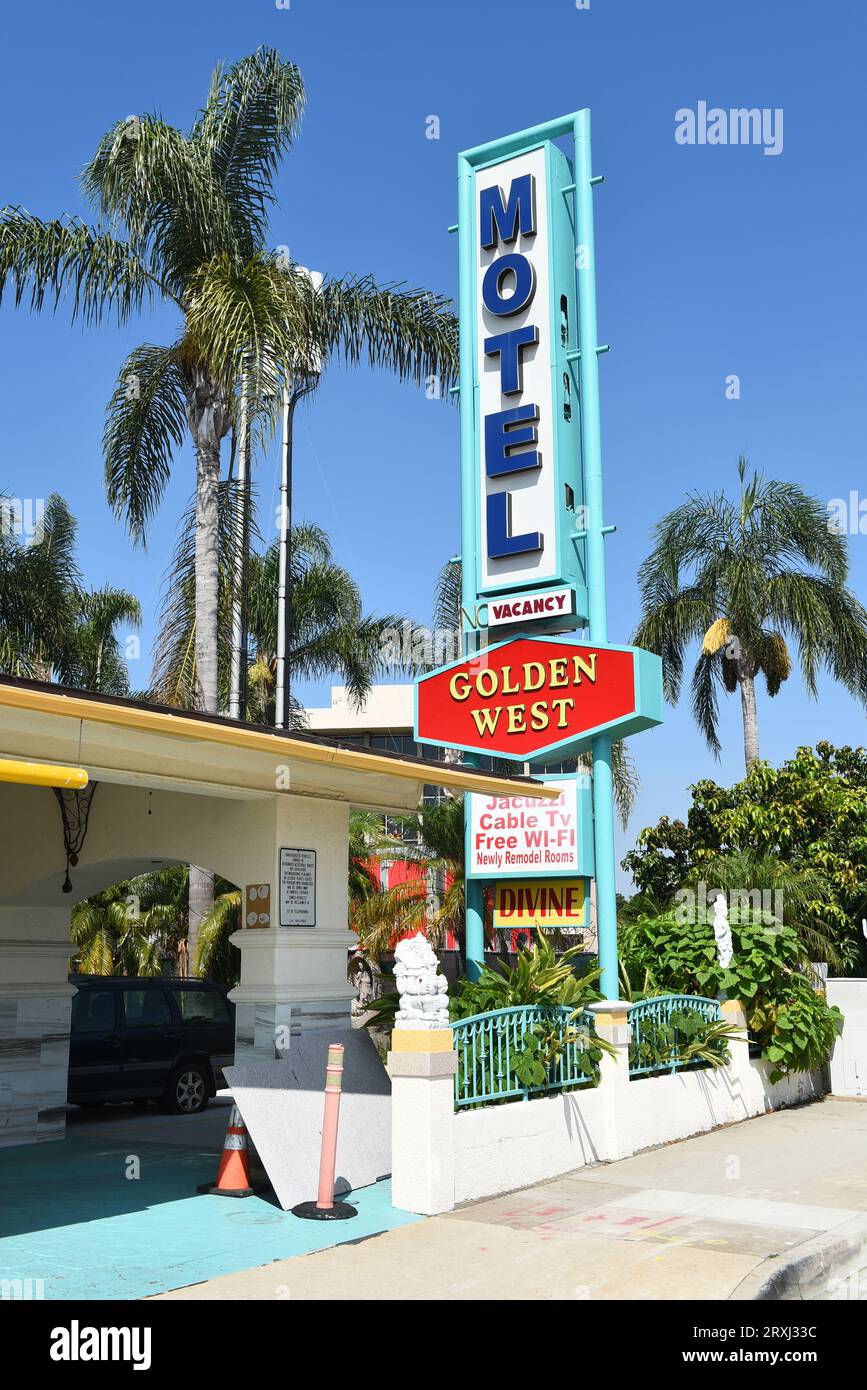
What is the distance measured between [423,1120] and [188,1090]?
7024mm

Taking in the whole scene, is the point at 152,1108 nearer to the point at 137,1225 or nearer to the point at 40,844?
the point at 40,844

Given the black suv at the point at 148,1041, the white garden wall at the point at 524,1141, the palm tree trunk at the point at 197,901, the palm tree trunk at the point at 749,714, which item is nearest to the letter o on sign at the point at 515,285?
the white garden wall at the point at 524,1141

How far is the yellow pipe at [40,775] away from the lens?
23.1 ft

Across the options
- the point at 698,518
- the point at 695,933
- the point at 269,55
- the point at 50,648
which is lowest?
the point at 695,933

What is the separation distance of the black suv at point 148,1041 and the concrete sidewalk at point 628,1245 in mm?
6303

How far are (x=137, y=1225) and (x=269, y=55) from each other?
51.1 feet

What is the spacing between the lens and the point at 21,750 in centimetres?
848

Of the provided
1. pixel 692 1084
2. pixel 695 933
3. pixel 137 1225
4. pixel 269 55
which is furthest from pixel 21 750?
pixel 269 55

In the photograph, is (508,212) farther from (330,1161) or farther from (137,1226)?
(137,1226)

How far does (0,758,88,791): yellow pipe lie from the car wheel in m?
8.88

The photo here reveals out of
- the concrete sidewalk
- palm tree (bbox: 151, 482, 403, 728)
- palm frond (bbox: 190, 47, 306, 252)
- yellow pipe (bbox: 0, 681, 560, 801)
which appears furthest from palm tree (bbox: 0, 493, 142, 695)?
the concrete sidewalk

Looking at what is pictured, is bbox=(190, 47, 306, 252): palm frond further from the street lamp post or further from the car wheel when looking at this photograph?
the car wheel

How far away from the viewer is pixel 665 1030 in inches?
515

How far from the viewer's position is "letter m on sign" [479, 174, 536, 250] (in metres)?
13.8
